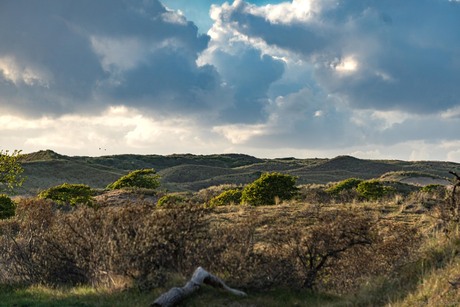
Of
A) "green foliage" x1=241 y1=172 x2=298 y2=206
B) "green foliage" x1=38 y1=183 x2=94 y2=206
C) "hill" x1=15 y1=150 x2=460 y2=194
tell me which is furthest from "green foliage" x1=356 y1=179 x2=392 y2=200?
"green foliage" x1=38 y1=183 x2=94 y2=206

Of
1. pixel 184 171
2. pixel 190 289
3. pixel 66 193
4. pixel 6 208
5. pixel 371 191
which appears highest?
pixel 184 171

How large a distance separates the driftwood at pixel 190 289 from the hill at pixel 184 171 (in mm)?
35685

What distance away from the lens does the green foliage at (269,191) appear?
107 feet

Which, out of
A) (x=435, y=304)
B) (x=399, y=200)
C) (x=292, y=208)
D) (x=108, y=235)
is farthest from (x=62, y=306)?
(x=399, y=200)

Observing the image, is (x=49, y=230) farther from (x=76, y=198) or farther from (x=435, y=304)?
(x=76, y=198)

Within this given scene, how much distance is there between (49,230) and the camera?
1611 centimetres

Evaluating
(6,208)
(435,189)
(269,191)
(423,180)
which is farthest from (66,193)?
(423,180)

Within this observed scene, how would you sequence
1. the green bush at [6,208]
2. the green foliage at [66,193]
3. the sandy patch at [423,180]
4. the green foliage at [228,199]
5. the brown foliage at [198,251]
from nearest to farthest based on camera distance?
the brown foliage at [198,251] → the green bush at [6,208] → the green foliage at [66,193] → the green foliage at [228,199] → the sandy patch at [423,180]

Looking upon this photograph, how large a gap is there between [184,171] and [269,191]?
2937 inches

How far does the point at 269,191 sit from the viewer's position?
1308 inches

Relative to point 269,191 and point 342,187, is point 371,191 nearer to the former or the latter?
point 342,187

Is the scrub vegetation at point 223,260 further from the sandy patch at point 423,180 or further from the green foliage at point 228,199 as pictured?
the sandy patch at point 423,180

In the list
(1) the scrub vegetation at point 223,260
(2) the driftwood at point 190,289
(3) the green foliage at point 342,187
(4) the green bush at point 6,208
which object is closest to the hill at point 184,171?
(3) the green foliage at point 342,187

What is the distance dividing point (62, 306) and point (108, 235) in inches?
110
